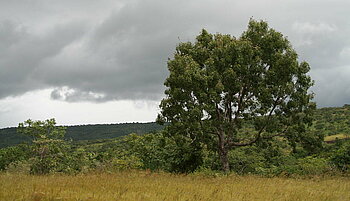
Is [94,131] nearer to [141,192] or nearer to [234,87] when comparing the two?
[234,87]

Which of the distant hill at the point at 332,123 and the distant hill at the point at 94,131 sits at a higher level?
the distant hill at the point at 332,123

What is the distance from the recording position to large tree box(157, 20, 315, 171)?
778 inches

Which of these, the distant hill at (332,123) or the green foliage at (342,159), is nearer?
the green foliage at (342,159)

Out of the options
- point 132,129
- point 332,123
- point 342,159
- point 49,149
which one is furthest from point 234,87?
point 132,129

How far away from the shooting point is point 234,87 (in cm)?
2030

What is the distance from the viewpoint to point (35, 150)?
87.0 ft

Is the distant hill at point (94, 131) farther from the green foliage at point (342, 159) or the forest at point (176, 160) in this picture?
the green foliage at point (342, 159)

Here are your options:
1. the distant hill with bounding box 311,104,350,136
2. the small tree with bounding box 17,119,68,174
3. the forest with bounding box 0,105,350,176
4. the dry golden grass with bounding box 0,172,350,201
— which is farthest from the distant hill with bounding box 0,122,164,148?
the dry golden grass with bounding box 0,172,350,201

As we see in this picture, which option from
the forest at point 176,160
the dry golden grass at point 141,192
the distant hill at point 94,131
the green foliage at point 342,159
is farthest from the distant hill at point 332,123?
the distant hill at point 94,131

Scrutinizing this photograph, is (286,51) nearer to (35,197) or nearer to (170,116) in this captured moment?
(170,116)

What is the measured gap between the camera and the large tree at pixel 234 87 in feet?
64.8

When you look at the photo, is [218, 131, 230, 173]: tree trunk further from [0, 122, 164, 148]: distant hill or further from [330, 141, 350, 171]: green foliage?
[0, 122, 164, 148]: distant hill

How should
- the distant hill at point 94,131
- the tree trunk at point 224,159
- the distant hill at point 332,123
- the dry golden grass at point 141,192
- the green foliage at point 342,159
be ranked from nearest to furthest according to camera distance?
the dry golden grass at point 141,192
the green foliage at point 342,159
the tree trunk at point 224,159
the distant hill at point 332,123
the distant hill at point 94,131

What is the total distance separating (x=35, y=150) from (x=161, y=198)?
851 inches
